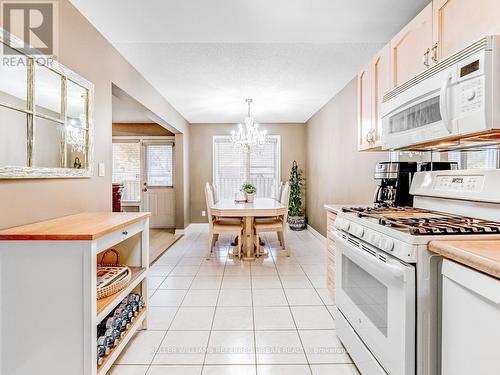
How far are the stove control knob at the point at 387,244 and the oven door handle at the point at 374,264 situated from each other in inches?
2.5

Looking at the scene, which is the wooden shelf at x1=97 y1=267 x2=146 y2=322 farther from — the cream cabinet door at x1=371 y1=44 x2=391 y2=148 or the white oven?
the cream cabinet door at x1=371 y1=44 x2=391 y2=148

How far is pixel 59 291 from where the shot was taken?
1.46m

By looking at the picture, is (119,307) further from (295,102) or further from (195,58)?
(295,102)

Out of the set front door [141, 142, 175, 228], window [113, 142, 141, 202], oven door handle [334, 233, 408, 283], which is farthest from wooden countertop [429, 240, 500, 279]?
window [113, 142, 141, 202]

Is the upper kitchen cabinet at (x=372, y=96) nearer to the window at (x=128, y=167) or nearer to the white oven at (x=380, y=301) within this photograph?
the white oven at (x=380, y=301)

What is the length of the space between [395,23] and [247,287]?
2720 mm

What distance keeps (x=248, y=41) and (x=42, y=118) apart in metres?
1.72

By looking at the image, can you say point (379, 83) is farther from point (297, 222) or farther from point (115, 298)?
point (297, 222)

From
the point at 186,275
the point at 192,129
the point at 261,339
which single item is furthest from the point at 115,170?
the point at 261,339

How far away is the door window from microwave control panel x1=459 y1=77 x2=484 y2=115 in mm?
872

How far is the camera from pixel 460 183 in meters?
1.65

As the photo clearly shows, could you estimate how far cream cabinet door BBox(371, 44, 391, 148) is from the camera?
215 centimetres

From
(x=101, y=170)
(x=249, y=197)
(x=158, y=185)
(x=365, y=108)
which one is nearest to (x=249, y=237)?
(x=249, y=197)
